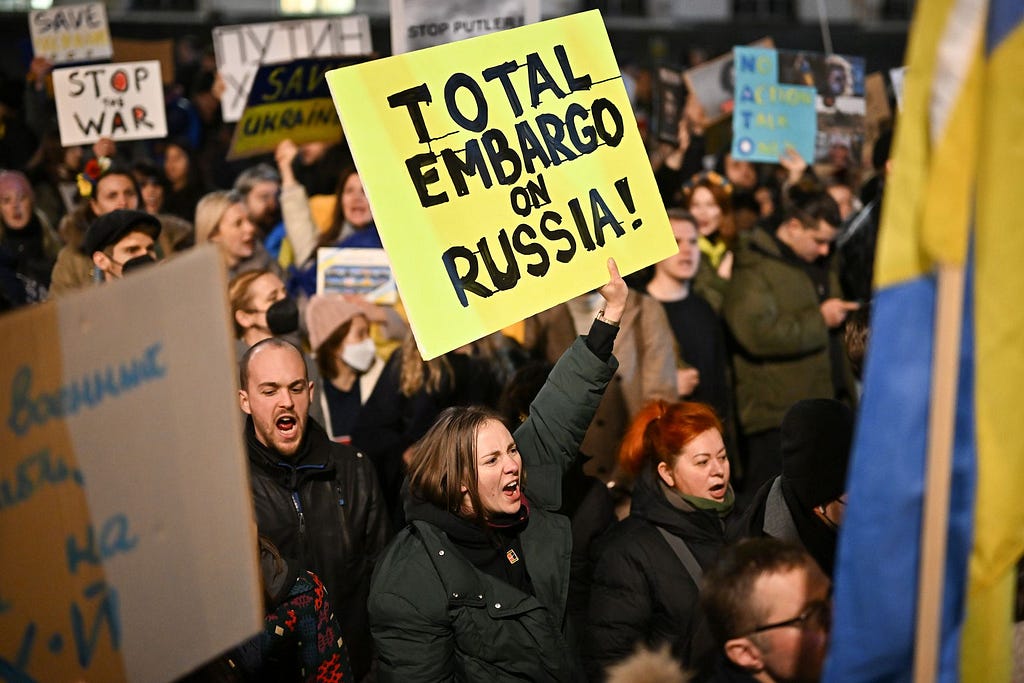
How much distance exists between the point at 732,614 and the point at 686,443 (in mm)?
1316

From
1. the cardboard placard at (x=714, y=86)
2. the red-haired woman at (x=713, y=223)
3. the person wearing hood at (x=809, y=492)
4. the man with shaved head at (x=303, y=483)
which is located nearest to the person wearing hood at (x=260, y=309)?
the man with shaved head at (x=303, y=483)

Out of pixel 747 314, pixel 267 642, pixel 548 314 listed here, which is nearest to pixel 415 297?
pixel 267 642

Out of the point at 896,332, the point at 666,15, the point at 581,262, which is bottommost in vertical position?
the point at 666,15

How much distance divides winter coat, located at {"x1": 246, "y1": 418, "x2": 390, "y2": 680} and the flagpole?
6.89 ft

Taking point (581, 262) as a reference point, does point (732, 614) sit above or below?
below

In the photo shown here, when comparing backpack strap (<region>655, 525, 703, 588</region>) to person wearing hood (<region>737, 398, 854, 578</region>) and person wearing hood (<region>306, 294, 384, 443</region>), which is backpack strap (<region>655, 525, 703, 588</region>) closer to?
person wearing hood (<region>737, 398, 854, 578</region>)

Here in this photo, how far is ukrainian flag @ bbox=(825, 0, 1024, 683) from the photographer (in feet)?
7.72

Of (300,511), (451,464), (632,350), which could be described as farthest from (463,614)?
(632,350)

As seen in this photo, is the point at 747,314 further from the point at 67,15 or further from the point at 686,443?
the point at 67,15

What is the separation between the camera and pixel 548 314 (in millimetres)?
6309

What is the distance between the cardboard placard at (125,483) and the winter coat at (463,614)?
0.86 metres

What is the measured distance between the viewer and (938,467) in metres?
2.33

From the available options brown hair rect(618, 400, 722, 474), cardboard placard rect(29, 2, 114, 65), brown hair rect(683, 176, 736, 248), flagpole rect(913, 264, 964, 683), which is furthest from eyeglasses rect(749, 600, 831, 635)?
cardboard placard rect(29, 2, 114, 65)

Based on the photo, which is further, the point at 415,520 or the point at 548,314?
the point at 548,314
